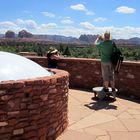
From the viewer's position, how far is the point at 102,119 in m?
5.94

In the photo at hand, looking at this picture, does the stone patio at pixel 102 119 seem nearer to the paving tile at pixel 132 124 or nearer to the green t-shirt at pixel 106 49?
the paving tile at pixel 132 124

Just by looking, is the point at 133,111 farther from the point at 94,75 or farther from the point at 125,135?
the point at 94,75

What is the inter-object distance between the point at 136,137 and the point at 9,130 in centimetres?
206

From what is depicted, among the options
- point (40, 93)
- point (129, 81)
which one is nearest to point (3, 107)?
point (40, 93)

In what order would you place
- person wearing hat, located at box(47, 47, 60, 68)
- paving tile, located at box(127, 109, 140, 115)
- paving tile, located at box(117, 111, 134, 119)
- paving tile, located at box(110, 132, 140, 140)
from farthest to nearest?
person wearing hat, located at box(47, 47, 60, 68) → paving tile, located at box(127, 109, 140, 115) → paving tile, located at box(117, 111, 134, 119) → paving tile, located at box(110, 132, 140, 140)

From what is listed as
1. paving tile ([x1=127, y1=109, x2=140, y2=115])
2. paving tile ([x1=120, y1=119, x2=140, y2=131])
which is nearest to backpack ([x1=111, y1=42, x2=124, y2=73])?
paving tile ([x1=127, y1=109, x2=140, y2=115])

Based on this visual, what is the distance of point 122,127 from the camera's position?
5.51 metres

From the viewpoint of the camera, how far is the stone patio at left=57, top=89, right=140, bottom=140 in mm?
5043

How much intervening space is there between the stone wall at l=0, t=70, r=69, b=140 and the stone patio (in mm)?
424

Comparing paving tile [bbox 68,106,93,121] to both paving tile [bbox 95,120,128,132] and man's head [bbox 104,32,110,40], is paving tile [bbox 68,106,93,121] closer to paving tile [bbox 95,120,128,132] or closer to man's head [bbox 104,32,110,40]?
paving tile [bbox 95,120,128,132]

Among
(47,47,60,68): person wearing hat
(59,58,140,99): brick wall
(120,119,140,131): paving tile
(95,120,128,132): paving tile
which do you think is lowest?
(120,119,140,131): paving tile

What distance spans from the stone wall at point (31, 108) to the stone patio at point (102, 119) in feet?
1.39

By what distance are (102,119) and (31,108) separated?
2.08m

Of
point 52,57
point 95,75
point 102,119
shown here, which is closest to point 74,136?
point 102,119
